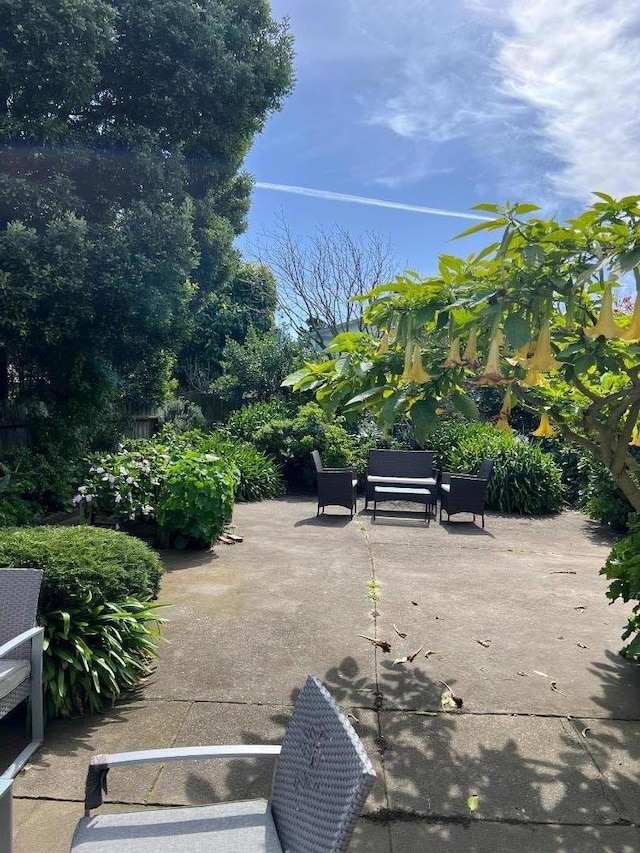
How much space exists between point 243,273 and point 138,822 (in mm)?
17970

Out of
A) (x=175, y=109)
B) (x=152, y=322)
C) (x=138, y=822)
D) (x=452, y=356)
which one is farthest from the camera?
(x=175, y=109)

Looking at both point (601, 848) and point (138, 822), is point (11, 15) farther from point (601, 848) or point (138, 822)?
point (601, 848)

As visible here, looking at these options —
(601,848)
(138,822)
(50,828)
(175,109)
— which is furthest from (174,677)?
(175,109)

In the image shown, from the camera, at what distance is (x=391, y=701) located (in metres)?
3.02

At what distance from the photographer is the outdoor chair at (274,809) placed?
135cm

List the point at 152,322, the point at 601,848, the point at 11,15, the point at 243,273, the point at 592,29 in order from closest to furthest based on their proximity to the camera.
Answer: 1. the point at 601,848
2. the point at 592,29
3. the point at 11,15
4. the point at 152,322
5. the point at 243,273

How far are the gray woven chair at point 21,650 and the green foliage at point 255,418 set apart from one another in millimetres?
8384

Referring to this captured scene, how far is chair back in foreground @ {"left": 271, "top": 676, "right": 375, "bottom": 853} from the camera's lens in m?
1.22

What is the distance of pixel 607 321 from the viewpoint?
1.95 metres

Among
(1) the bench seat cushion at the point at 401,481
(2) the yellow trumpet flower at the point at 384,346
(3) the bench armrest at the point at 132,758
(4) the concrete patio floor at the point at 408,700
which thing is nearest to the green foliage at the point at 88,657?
(4) the concrete patio floor at the point at 408,700

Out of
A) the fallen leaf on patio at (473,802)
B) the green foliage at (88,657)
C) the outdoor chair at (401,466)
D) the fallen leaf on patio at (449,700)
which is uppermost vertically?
the outdoor chair at (401,466)

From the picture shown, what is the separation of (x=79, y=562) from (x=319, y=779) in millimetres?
2143

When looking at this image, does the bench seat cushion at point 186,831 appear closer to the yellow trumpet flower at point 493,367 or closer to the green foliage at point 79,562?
the green foliage at point 79,562

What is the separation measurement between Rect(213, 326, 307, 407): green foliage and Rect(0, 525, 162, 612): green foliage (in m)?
9.84
